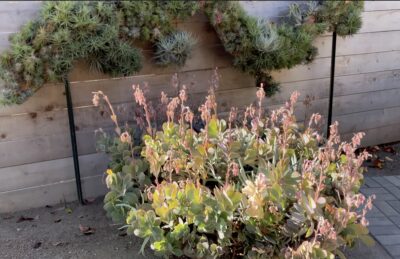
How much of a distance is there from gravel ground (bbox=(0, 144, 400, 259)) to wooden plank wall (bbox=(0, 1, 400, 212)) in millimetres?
120

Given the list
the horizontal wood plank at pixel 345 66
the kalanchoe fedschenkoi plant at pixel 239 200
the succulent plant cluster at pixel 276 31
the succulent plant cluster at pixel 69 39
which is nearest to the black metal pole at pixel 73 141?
the succulent plant cluster at pixel 69 39

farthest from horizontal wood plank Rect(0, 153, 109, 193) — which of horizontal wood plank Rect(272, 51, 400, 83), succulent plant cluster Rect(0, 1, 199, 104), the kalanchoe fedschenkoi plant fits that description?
horizontal wood plank Rect(272, 51, 400, 83)

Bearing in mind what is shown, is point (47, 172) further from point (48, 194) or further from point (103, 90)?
point (103, 90)

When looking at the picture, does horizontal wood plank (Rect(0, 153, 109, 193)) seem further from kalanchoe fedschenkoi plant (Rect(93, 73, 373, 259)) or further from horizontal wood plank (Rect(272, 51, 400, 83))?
horizontal wood plank (Rect(272, 51, 400, 83))

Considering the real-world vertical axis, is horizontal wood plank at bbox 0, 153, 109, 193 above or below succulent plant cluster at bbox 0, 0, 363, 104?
below

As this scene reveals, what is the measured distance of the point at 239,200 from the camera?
1963 mm

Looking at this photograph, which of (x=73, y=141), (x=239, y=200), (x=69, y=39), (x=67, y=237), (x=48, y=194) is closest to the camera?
(x=239, y=200)

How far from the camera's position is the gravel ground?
2585 millimetres

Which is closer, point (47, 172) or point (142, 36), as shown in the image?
point (142, 36)

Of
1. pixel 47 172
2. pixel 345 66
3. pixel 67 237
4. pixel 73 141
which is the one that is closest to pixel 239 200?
pixel 67 237

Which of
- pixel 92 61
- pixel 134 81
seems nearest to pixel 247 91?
pixel 134 81

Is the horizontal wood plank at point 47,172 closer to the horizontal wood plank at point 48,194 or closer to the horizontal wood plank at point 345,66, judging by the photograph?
the horizontal wood plank at point 48,194

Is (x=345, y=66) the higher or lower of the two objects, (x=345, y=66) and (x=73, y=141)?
the higher

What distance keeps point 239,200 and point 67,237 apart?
4.40 feet
